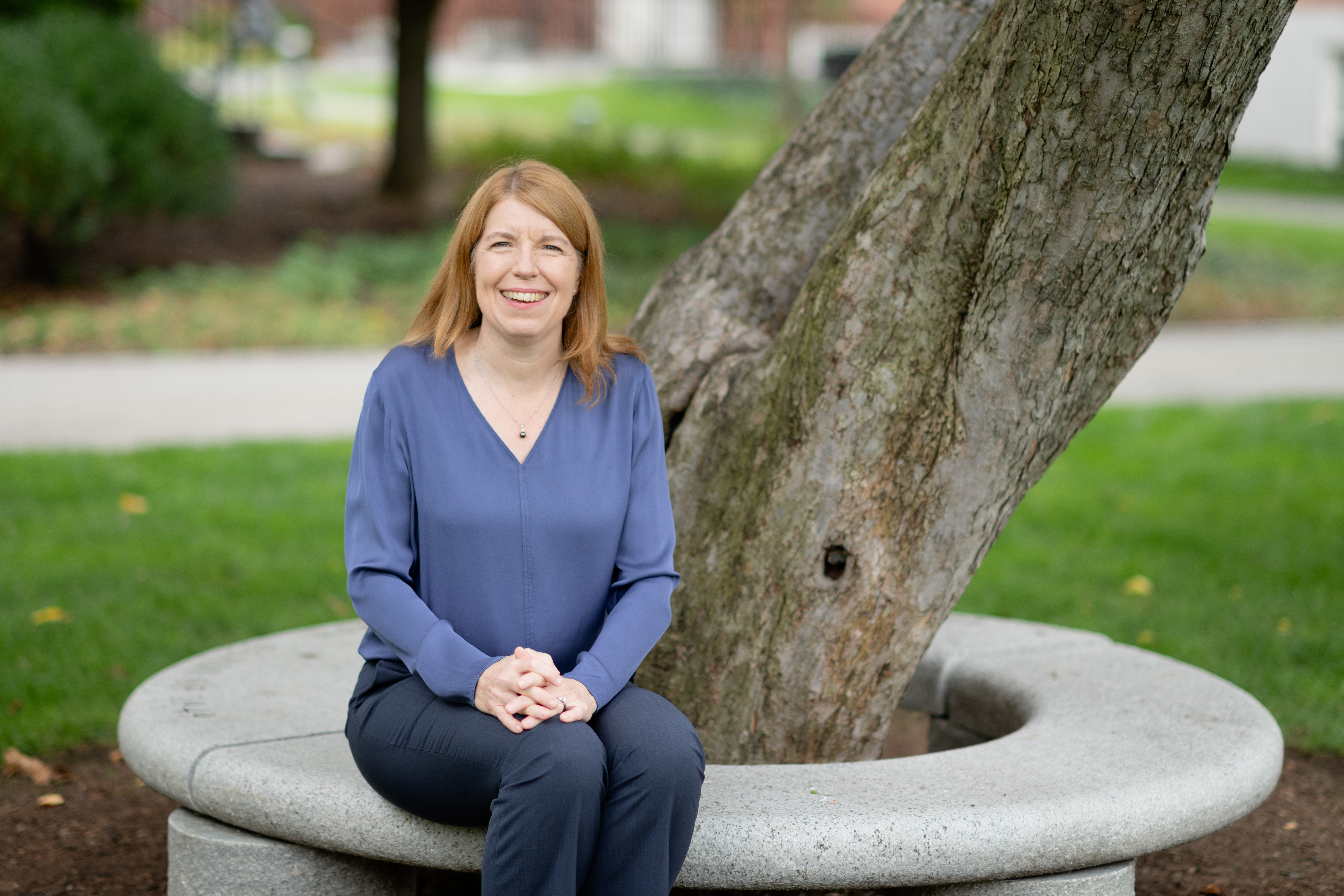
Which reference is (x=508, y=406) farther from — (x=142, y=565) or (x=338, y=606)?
(x=142, y=565)

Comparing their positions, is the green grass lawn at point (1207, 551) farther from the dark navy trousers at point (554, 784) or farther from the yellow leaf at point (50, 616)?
the yellow leaf at point (50, 616)

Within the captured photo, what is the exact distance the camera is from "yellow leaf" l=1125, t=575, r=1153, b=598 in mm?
5621

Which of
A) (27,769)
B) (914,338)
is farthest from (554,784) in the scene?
(27,769)

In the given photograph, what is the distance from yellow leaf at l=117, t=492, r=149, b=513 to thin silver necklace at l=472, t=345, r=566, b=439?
413 cm

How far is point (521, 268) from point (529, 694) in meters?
0.81

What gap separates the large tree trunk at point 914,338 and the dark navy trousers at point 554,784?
0.55 m

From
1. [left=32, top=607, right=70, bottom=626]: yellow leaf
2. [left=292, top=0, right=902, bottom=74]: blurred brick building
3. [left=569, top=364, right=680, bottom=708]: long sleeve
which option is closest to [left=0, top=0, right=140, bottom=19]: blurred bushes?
[left=32, top=607, right=70, bottom=626]: yellow leaf

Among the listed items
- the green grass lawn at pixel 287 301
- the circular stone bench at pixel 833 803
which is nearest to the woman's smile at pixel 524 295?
the circular stone bench at pixel 833 803

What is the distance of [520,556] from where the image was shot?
8.76 feet

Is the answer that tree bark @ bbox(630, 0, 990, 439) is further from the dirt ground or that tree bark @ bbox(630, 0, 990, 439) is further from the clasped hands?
the dirt ground

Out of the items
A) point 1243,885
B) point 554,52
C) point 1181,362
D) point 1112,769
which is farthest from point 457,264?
point 554,52

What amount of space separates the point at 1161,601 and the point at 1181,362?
211 inches

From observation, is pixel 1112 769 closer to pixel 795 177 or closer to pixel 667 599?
pixel 667 599

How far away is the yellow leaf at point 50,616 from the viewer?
506cm
